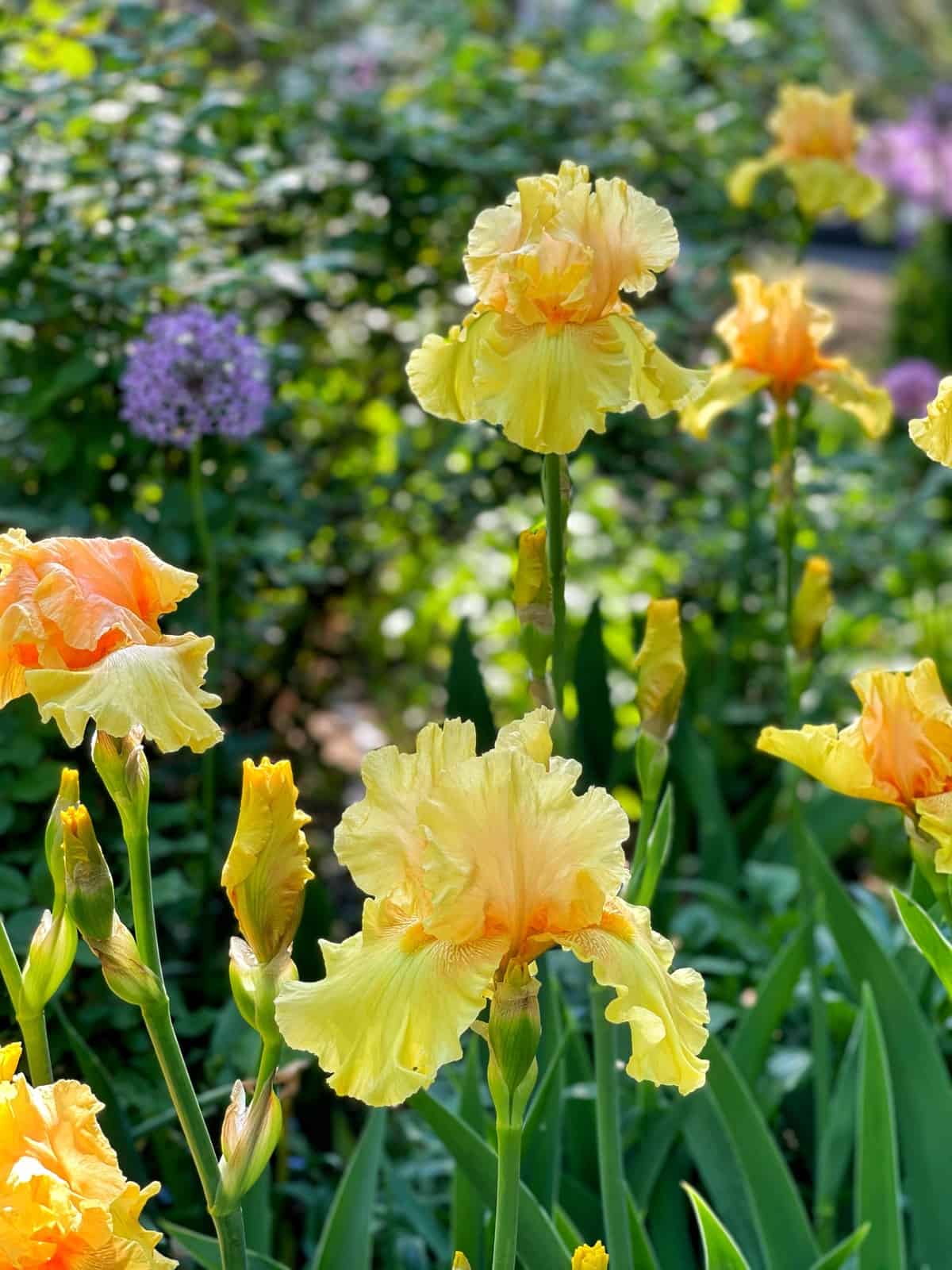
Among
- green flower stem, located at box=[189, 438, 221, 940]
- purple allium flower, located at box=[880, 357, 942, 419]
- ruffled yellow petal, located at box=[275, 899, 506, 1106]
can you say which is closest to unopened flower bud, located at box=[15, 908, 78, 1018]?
ruffled yellow petal, located at box=[275, 899, 506, 1106]

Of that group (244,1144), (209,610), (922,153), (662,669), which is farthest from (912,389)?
(244,1144)

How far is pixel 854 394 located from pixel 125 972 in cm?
120

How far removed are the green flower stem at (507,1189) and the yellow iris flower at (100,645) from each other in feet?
1.00

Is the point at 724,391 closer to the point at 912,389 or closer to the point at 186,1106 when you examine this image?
the point at 186,1106

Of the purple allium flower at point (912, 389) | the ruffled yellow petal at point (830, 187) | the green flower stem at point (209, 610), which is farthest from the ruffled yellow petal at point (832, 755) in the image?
the purple allium flower at point (912, 389)

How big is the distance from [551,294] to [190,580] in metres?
0.39

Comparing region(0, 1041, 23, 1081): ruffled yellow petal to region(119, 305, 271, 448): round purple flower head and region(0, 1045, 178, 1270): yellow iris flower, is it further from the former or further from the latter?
region(119, 305, 271, 448): round purple flower head

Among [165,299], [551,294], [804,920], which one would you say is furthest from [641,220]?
[165,299]

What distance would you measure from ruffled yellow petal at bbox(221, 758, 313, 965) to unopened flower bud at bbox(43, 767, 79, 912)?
0.13 metres

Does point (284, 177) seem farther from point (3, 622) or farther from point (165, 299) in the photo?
point (3, 622)

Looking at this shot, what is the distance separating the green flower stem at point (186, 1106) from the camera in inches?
38.9

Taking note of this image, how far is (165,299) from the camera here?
2.20 m

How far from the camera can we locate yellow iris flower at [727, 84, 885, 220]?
2281 mm

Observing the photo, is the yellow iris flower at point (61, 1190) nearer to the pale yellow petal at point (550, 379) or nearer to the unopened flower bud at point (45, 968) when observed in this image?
the unopened flower bud at point (45, 968)
